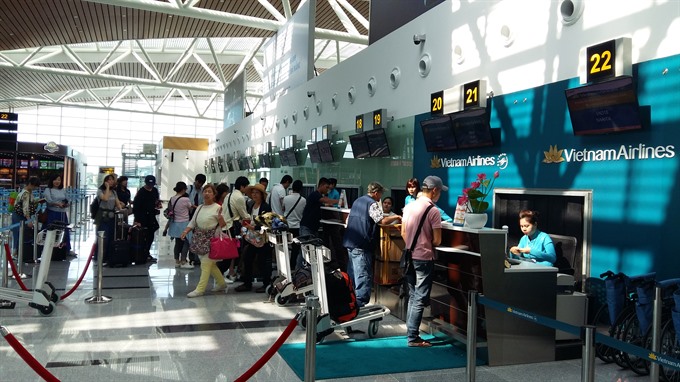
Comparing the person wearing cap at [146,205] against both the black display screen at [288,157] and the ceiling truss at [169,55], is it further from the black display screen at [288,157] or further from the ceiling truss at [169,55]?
the ceiling truss at [169,55]

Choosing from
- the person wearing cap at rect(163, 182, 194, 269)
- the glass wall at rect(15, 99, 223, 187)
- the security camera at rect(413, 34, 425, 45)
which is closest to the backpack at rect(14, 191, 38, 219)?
the person wearing cap at rect(163, 182, 194, 269)

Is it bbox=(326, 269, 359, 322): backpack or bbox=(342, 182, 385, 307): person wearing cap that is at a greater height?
bbox=(342, 182, 385, 307): person wearing cap

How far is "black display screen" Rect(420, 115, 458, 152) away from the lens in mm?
7219

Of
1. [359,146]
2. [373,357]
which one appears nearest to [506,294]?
[373,357]

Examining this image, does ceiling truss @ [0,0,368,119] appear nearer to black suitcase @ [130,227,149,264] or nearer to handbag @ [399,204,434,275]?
black suitcase @ [130,227,149,264]

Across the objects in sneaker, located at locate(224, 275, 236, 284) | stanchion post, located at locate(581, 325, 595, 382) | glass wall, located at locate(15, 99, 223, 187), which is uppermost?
glass wall, located at locate(15, 99, 223, 187)

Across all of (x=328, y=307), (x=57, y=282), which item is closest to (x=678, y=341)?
(x=328, y=307)

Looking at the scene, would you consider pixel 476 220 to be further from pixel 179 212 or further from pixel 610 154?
pixel 179 212

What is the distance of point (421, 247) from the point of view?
5246mm

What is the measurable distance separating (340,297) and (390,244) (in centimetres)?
147

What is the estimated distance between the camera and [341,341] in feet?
18.4

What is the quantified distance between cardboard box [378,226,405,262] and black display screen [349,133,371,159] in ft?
10.0

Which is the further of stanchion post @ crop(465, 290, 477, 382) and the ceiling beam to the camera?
the ceiling beam

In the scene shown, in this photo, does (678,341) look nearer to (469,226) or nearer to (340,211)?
(469,226)
